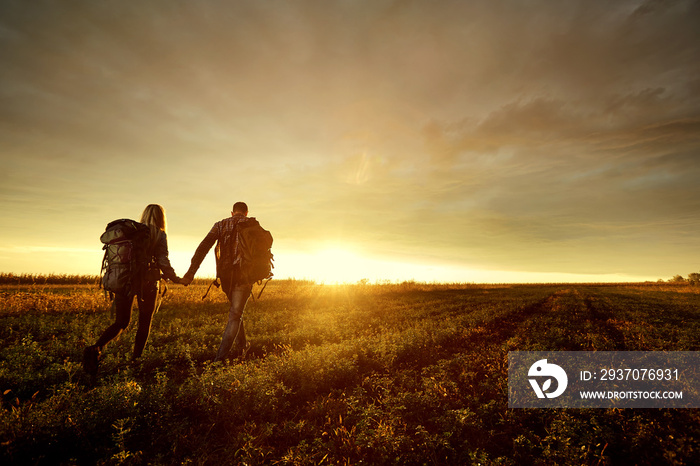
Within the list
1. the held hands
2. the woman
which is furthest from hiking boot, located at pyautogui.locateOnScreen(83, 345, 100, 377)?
the held hands

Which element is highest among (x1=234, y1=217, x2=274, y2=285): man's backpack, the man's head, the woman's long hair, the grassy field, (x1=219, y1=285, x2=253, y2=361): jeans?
the man's head

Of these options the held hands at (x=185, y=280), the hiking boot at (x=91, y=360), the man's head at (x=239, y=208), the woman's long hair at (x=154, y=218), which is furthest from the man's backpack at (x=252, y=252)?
the hiking boot at (x=91, y=360)

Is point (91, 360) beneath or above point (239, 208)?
beneath

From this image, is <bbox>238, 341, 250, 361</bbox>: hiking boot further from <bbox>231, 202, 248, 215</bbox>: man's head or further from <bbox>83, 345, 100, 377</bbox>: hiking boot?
<bbox>231, 202, 248, 215</bbox>: man's head

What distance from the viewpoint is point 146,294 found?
240 inches

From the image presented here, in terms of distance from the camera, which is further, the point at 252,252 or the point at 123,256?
the point at 252,252

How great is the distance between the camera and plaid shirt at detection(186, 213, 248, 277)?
6.76 m

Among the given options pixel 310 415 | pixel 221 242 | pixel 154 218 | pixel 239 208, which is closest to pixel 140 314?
pixel 154 218

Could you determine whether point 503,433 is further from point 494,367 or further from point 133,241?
point 133,241

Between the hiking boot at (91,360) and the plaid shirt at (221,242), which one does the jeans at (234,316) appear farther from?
the hiking boot at (91,360)

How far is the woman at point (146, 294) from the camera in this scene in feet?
18.7

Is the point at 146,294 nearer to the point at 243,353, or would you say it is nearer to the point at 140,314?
the point at 140,314

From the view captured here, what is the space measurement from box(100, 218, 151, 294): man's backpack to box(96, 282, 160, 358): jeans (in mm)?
204

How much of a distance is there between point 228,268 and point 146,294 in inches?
59.2
